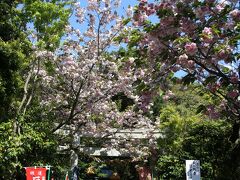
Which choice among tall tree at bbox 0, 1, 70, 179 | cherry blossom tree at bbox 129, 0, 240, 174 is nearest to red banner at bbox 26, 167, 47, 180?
tall tree at bbox 0, 1, 70, 179

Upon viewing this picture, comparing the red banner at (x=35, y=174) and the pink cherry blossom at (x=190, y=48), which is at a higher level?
the pink cherry blossom at (x=190, y=48)

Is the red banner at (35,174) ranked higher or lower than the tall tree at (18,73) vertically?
lower

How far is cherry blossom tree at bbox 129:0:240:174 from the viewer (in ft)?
16.1

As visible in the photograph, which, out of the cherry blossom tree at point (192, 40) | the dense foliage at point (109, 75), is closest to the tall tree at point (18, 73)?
the dense foliage at point (109, 75)

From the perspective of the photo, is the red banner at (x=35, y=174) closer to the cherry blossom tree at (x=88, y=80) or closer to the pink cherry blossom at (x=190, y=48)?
the cherry blossom tree at (x=88, y=80)

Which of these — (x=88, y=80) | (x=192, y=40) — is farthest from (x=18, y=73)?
(x=192, y=40)

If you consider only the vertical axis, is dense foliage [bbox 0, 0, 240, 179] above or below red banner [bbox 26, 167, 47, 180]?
above

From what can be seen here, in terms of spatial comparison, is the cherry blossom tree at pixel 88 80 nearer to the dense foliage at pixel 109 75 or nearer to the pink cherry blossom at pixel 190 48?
the dense foliage at pixel 109 75

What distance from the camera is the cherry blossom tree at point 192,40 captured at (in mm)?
4910

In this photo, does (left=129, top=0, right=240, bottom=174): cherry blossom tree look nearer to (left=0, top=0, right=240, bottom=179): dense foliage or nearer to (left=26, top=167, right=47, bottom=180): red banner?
(left=0, top=0, right=240, bottom=179): dense foliage

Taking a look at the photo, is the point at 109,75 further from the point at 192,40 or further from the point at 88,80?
the point at 192,40

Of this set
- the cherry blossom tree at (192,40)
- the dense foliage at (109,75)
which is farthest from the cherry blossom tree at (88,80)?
the cherry blossom tree at (192,40)

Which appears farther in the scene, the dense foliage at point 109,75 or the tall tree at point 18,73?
the tall tree at point 18,73

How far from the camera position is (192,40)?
5.04 meters
